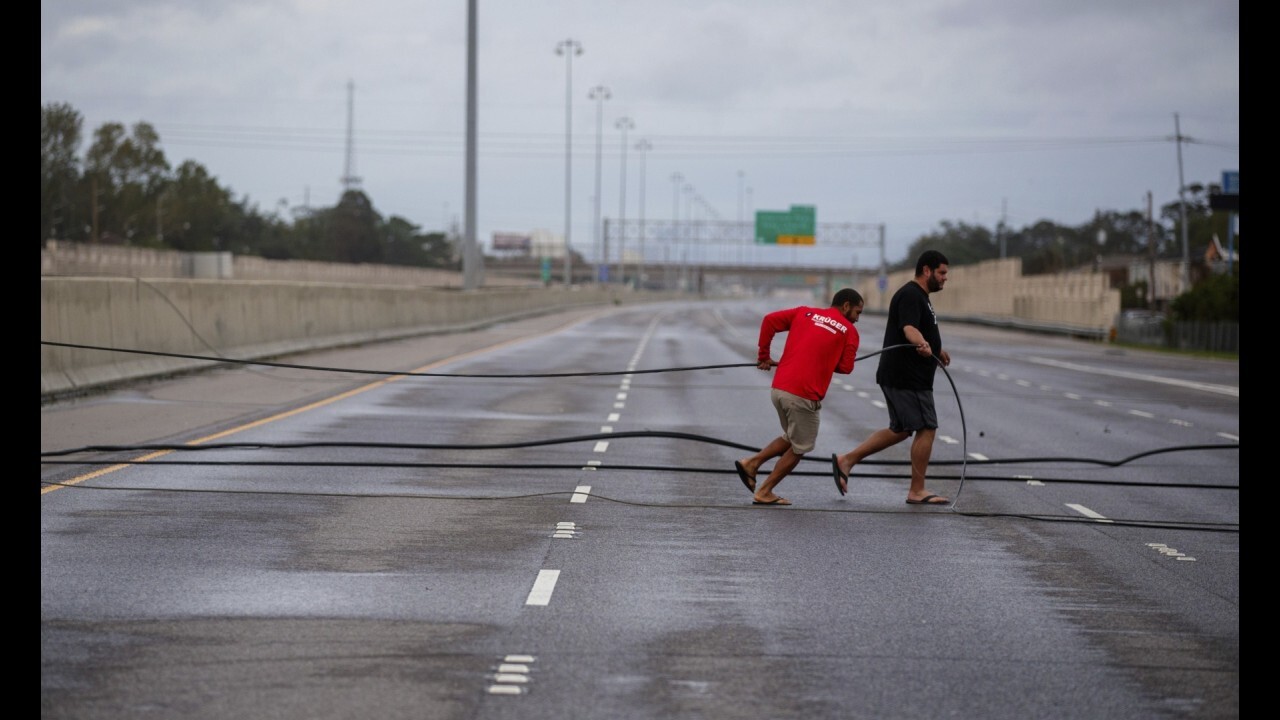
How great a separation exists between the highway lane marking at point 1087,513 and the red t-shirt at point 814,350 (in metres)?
2.26

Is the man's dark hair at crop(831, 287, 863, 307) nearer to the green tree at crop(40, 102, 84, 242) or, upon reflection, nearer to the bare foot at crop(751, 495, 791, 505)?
the bare foot at crop(751, 495, 791, 505)

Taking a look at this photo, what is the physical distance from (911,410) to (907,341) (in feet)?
1.81

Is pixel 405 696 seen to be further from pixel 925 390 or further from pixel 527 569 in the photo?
pixel 925 390

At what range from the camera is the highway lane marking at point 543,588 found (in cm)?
769

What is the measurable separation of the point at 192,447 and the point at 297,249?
13869 centimetres

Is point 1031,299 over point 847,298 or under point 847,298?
over

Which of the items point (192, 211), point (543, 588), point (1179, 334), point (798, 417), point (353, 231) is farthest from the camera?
point (353, 231)

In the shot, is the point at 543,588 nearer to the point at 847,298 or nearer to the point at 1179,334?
the point at 847,298

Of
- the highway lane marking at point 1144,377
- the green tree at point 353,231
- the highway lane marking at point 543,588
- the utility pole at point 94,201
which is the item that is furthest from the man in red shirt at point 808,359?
the green tree at point 353,231

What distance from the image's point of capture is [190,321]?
22625 millimetres

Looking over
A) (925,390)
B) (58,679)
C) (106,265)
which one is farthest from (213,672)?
(106,265)

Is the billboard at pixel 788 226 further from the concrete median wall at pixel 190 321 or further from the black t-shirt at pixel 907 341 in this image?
the black t-shirt at pixel 907 341

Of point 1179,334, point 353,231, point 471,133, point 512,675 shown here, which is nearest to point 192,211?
point 353,231
